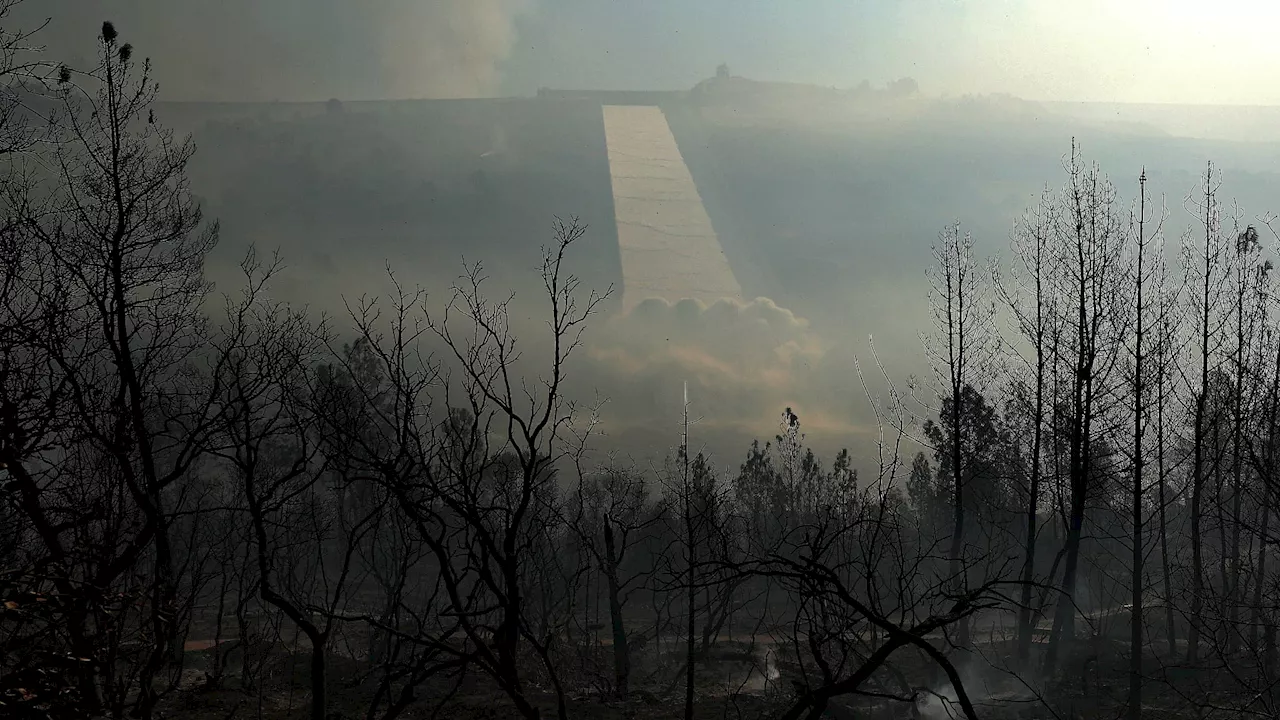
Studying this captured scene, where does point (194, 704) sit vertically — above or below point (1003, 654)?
above

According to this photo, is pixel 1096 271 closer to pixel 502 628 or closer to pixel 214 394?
pixel 214 394

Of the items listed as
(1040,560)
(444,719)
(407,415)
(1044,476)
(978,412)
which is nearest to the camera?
(407,415)

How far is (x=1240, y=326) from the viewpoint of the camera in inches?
747

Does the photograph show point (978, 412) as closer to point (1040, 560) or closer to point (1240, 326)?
point (1240, 326)

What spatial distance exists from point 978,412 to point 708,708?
1202 centimetres

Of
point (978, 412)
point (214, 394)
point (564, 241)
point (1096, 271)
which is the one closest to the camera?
point (564, 241)

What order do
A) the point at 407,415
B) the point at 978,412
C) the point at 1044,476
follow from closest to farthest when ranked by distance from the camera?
the point at 407,415, the point at 1044,476, the point at 978,412

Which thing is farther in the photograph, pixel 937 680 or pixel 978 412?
pixel 978 412

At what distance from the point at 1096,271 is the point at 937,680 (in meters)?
8.90

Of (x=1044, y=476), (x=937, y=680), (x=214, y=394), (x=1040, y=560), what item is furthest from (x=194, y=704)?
(x=1040, y=560)


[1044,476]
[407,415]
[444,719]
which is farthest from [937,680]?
[407,415]

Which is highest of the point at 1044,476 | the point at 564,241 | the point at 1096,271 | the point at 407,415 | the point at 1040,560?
the point at 1096,271

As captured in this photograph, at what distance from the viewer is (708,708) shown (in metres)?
16.8

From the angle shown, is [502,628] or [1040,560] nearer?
[502,628]
